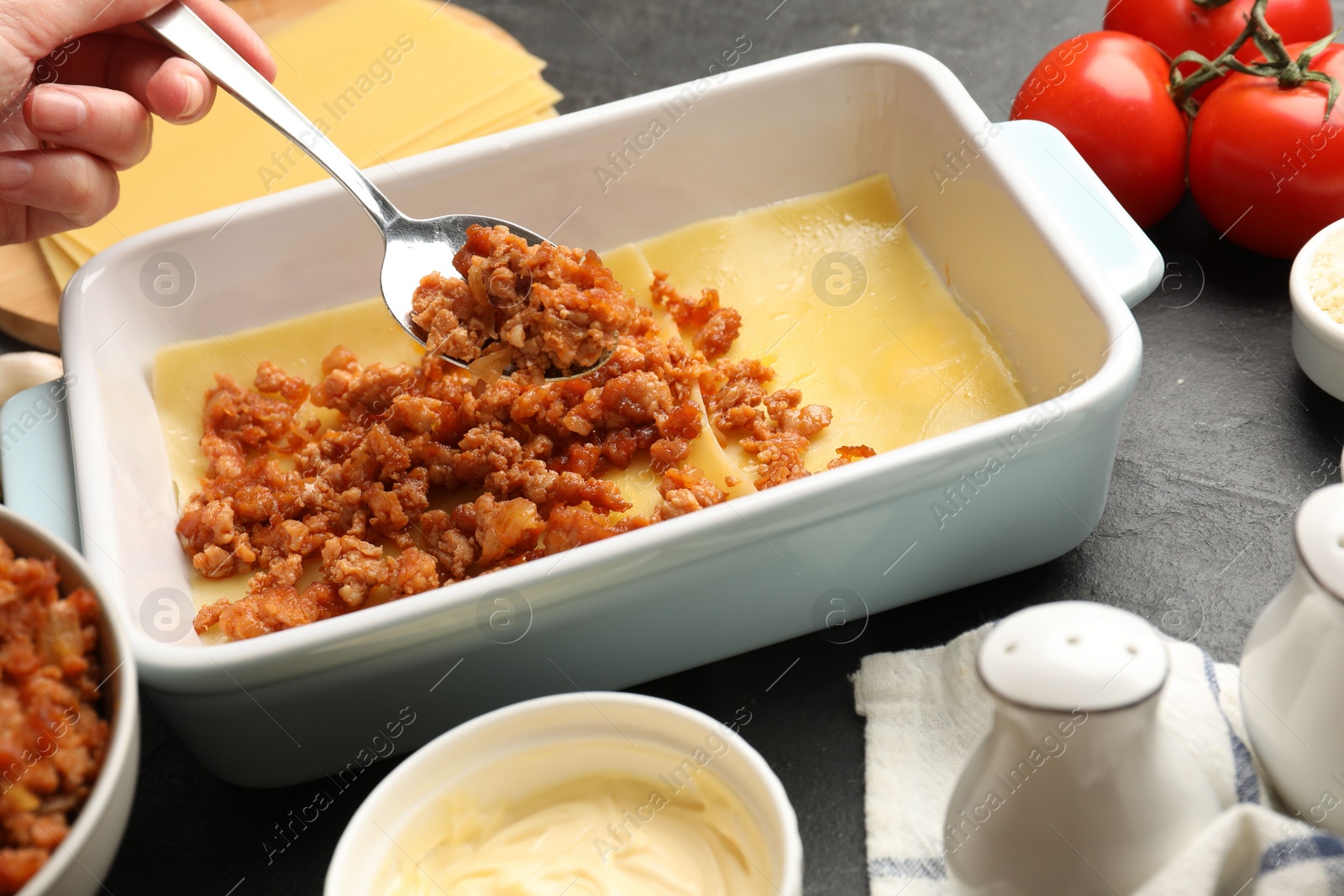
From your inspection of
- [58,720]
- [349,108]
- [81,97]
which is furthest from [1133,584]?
[349,108]

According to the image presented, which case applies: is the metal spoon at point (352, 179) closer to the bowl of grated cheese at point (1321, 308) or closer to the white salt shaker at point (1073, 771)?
the white salt shaker at point (1073, 771)

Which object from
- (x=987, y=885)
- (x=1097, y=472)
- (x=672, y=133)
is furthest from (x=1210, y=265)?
(x=987, y=885)

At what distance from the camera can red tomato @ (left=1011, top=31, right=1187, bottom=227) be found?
70.0 inches

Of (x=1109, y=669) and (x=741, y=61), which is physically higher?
(x=1109, y=669)

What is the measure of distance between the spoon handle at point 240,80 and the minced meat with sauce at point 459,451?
7.6 inches

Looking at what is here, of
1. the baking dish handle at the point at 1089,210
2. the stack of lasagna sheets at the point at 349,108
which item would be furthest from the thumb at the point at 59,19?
the baking dish handle at the point at 1089,210

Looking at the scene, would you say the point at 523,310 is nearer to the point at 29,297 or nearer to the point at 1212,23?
the point at 29,297

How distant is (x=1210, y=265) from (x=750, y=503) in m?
1.04

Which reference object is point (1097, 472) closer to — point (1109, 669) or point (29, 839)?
point (1109, 669)

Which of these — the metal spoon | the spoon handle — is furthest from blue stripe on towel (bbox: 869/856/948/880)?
the spoon handle

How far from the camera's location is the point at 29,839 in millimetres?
868

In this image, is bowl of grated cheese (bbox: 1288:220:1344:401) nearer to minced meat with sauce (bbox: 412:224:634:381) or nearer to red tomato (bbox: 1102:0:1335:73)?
red tomato (bbox: 1102:0:1335:73)

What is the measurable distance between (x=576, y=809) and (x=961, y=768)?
0.40 meters

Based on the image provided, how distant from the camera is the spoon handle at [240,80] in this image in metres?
1.45
